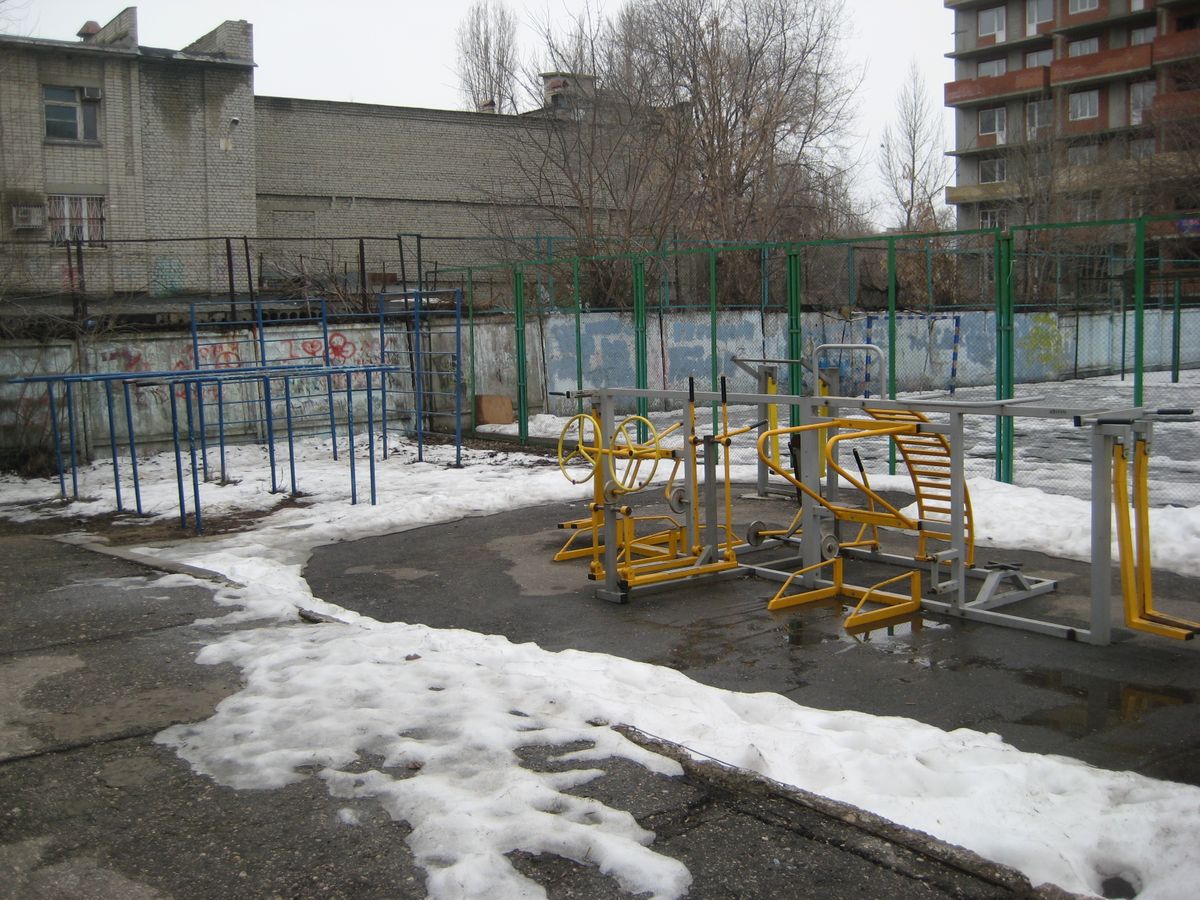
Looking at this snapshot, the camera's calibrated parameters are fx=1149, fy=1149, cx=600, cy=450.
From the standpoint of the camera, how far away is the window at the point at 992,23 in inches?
2432

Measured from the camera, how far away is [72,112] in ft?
97.0

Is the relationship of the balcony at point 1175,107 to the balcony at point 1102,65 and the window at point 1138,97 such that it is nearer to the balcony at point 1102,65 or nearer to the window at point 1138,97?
the window at point 1138,97

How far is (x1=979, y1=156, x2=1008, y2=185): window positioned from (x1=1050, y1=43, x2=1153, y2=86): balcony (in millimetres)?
4766

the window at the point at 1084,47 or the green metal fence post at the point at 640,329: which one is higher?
the window at the point at 1084,47

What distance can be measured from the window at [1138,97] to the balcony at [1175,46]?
183 centimetres

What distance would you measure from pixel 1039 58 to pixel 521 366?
5436 centimetres

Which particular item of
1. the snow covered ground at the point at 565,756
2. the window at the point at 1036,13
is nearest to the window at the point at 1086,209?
the window at the point at 1036,13

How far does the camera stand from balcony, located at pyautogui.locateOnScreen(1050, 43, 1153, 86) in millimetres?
53719

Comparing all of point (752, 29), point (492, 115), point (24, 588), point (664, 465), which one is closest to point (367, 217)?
point (492, 115)

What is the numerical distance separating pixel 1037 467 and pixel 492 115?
97.1 ft

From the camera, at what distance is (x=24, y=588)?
313 inches

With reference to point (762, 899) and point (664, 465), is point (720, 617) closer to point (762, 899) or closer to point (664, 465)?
point (762, 899)

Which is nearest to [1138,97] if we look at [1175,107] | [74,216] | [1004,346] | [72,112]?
[1175,107]

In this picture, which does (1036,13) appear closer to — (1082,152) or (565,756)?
(1082,152)
